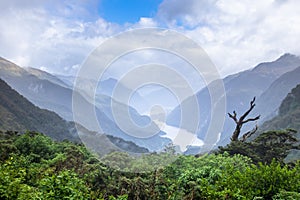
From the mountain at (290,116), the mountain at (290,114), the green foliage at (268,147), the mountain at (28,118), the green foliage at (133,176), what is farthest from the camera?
the mountain at (28,118)

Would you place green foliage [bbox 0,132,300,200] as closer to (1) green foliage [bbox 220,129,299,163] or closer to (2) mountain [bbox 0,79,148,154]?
(1) green foliage [bbox 220,129,299,163]

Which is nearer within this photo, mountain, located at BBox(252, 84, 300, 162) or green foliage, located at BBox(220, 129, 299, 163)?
green foliage, located at BBox(220, 129, 299, 163)

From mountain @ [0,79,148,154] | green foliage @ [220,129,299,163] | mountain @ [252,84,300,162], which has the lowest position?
green foliage @ [220,129,299,163]

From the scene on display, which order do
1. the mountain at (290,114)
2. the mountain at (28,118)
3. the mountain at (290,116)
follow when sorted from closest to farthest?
the mountain at (290,116) < the mountain at (290,114) < the mountain at (28,118)

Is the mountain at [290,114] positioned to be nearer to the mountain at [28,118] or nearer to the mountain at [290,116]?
the mountain at [290,116]

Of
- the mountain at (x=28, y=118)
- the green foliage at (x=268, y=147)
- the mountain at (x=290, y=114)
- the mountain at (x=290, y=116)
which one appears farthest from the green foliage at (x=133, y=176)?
the mountain at (x=290, y=114)

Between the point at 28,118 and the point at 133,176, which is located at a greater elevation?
the point at 28,118

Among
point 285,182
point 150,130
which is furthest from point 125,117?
point 285,182

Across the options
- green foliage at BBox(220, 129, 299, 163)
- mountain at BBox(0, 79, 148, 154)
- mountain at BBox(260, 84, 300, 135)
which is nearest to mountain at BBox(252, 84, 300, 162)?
mountain at BBox(260, 84, 300, 135)

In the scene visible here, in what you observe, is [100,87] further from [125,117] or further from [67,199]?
[67,199]

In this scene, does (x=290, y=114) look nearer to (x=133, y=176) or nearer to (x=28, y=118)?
(x=28, y=118)

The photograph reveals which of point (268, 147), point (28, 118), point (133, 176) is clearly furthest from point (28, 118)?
point (133, 176)

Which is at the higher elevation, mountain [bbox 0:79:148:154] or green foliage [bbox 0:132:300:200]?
mountain [bbox 0:79:148:154]

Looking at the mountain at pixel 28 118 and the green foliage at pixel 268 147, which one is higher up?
the mountain at pixel 28 118
